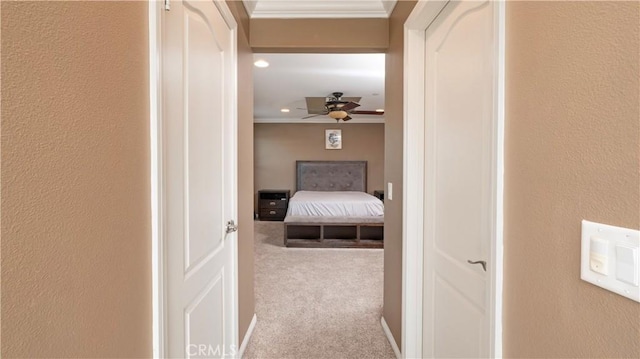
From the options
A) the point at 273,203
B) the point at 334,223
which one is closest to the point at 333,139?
the point at 273,203

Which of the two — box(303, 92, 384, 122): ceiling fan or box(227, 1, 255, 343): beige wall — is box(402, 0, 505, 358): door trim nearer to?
box(227, 1, 255, 343): beige wall

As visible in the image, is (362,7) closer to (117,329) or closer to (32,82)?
(32,82)

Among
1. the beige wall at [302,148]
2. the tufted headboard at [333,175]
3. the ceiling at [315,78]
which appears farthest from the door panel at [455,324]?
the beige wall at [302,148]

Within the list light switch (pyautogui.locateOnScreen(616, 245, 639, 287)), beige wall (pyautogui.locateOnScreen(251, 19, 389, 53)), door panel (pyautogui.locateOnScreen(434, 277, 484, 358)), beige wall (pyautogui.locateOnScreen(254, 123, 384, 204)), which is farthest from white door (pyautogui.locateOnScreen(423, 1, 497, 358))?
beige wall (pyautogui.locateOnScreen(254, 123, 384, 204))

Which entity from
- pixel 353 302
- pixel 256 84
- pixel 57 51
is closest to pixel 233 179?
pixel 57 51

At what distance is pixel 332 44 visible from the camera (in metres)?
2.16

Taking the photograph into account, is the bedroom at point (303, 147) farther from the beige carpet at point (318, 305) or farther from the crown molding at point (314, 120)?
the beige carpet at point (318, 305)

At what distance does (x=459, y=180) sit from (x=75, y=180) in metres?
1.32

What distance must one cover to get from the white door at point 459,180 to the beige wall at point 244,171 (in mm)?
1158

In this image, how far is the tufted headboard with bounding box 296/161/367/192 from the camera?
738cm

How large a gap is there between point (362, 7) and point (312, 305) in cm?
249

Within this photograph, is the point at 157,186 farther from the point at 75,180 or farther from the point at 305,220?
the point at 305,220

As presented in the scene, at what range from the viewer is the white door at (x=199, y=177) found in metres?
1.03

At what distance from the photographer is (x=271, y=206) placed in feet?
23.2
